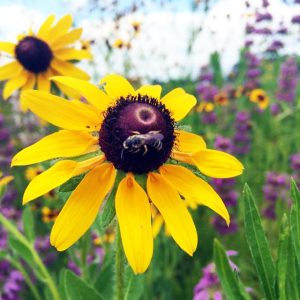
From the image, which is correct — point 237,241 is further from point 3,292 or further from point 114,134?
point 114,134

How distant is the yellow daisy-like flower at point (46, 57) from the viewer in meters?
2.14

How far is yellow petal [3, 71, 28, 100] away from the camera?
2094 millimetres

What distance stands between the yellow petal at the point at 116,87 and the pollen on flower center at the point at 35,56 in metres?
0.95

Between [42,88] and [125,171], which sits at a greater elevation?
[125,171]

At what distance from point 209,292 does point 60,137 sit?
0.84m

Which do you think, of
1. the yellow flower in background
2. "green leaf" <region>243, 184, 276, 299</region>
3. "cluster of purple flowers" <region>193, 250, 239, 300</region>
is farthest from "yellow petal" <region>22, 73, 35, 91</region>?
the yellow flower in background

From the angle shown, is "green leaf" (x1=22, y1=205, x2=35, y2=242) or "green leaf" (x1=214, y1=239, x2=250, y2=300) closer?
"green leaf" (x1=214, y1=239, x2=250, y2=300)

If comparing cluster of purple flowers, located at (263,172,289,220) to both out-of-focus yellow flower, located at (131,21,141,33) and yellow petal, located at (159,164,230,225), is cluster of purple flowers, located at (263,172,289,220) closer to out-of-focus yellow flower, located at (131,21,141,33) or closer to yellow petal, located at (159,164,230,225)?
yellow petal, located at (159,164,230,225)

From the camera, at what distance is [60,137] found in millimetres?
1071

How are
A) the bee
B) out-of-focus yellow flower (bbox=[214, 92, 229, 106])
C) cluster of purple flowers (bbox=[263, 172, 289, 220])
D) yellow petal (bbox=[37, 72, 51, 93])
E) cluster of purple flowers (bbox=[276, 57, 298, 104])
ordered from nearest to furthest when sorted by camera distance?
the bee → yellow petal (bbox=[37, 72, 51, 93]) → cluster of purple flowers (bbox=[263, 172, 289, 220]) → out-of-focus yellow flower (bbox=[214, 92, 229, 106]) → cluster of purple flowers (bbox=[276, 57, 298, 104])

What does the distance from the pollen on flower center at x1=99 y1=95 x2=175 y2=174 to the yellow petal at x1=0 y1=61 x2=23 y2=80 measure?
1.13 meters

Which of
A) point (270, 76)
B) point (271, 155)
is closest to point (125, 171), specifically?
point (271, 155)

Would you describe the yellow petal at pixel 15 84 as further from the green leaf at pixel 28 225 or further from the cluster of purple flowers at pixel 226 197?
the cluster of purple flowers at pixel 226 197

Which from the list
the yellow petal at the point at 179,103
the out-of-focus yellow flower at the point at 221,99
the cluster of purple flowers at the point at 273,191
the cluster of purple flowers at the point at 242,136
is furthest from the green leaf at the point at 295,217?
the out-of-focus yellow flower at the point at 221,99
